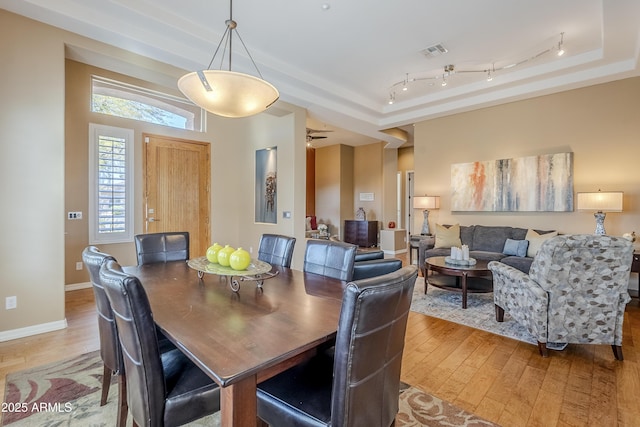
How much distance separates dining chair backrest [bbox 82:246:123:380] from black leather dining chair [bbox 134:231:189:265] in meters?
0.91

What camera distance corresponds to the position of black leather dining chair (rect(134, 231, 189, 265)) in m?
2.60

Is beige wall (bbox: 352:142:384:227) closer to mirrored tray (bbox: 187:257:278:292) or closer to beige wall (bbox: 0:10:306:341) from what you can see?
beige wall (bbox: 0:10:306:341)

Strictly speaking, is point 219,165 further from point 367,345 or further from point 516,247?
point 367,345

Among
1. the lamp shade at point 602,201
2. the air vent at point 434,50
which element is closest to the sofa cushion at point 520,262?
the lamp shade at point 602,201

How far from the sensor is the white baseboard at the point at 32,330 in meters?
2.78

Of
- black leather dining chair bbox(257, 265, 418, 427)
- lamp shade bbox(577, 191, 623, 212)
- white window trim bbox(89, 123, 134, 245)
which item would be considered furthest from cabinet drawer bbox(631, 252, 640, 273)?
white window trim bbox(89, 123, 134, 245)

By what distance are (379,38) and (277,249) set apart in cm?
279

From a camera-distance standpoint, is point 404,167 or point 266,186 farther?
point 404,167

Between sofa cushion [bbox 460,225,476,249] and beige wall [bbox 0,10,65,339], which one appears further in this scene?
sofa cushion [bbox 460,225,476,249]

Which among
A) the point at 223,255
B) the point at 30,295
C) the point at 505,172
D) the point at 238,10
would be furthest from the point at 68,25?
the point at 505,172

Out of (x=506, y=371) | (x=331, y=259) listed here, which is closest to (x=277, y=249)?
(x=331, y=259)

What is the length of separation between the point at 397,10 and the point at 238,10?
160 cm

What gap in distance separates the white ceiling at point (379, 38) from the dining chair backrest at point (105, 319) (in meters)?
2.59

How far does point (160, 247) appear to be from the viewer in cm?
268
